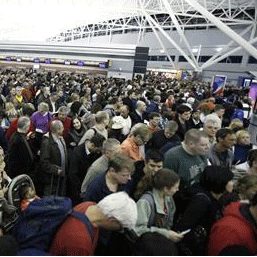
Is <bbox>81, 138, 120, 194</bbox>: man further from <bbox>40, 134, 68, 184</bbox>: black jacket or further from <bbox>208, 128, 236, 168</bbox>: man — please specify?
<bbox>208, 128, 236, 168</bbox>: man

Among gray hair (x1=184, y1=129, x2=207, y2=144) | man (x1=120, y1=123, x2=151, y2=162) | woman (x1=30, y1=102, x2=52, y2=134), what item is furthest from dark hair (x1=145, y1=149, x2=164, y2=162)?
woman (x1=30, y1=102, x2=52, y2=134)

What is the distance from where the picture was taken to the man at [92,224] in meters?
2.09

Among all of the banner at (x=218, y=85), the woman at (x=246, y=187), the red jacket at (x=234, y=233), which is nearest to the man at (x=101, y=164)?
the woman at (x=246, y=187)

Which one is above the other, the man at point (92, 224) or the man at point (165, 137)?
the man at point (165, 137)

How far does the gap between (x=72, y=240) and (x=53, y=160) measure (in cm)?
302

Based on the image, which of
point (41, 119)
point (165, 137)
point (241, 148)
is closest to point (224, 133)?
point (165, 137)

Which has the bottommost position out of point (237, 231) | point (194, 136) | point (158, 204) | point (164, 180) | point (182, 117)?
point (158, 204)

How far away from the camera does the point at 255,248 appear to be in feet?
7.21

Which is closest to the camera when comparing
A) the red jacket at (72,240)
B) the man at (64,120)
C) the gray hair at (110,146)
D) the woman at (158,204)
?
the red jacket at (72,240)

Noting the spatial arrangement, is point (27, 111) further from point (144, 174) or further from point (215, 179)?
point (215, 179)

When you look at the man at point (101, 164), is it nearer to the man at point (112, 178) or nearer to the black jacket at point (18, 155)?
the man at point (112, 178)

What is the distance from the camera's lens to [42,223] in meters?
2.17

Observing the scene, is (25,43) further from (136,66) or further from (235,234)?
(235,234)

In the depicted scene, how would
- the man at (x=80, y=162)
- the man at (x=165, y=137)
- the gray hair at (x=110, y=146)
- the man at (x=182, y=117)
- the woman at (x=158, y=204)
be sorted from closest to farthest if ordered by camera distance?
the woman at (x=158, y=204)
the gray hair at (x=110, y=146)
the man at (x=80, y=162)
the man at (x=165, y=137)
the man at (x=182, y=117)
